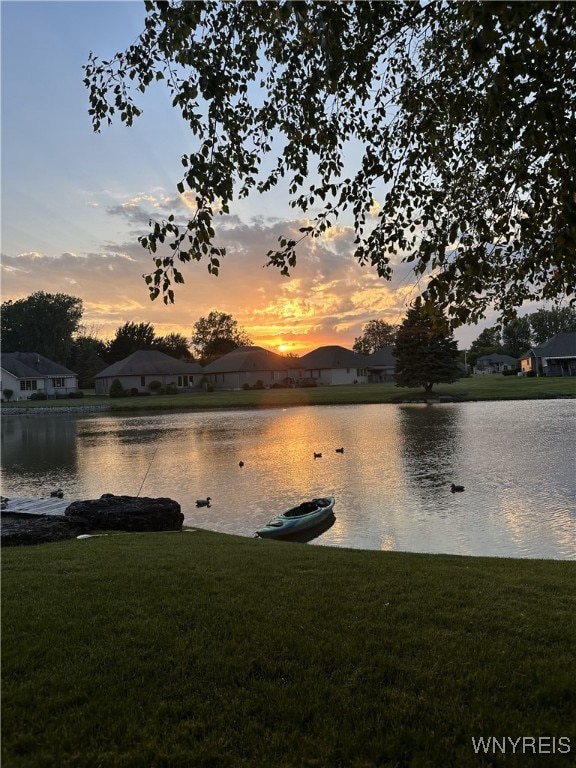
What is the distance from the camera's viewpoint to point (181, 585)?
618cm

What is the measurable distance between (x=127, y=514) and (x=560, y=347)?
8457 cm

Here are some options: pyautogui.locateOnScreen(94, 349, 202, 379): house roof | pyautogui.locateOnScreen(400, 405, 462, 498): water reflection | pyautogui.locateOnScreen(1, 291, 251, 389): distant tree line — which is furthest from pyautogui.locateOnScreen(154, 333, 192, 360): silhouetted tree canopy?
pyautogui.locateOnScreen(400, 405, 462, 498): water reflection

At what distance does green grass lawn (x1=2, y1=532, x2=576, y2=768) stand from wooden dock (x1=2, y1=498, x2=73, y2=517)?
6.51m

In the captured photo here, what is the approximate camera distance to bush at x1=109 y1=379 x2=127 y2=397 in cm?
7350

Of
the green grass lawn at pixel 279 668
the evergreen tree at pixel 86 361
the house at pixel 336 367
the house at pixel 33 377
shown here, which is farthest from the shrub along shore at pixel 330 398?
the green grass lawn at pixel 279 668

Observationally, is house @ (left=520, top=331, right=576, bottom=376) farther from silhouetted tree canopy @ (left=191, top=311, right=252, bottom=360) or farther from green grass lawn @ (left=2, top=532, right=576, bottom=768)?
green grass lawn @ (left=2, top=532, right=576, bottom=768)

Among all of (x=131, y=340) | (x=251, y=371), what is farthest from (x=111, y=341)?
(x=251, y=371)

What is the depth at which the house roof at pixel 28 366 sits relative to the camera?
78.0 m

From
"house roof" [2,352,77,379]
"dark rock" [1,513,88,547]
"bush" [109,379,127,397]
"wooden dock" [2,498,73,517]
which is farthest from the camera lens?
"house roof" [2,352,77,379]

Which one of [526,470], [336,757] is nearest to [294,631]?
[336,757]

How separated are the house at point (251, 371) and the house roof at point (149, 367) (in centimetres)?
321

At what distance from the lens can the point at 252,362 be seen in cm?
8481

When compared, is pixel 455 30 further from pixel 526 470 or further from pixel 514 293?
pixel 526 470

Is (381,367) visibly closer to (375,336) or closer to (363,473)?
(375,336)
